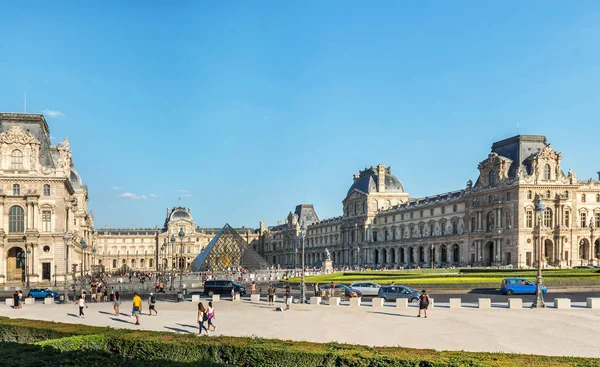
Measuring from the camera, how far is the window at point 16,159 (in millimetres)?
64125

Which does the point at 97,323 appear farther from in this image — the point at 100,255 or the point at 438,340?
the point at 100,255

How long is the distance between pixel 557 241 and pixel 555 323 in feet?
193

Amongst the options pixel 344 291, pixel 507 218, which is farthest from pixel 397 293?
pixel 507 218

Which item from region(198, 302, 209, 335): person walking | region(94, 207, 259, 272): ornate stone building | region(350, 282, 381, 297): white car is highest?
region(198, 302, 209, 335): person walking

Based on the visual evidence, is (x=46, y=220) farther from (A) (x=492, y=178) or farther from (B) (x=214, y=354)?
(A) (x=492, y=178)

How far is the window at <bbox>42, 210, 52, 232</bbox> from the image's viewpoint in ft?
211

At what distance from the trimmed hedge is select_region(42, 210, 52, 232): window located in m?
48.3

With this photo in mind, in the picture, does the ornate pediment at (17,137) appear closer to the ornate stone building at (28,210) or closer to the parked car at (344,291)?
the ornate stone building at (28,210)

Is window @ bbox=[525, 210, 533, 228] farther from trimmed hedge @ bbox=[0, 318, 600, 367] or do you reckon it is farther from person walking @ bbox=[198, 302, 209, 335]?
trimmed hedge @ bbox=[0, 318, 600, 367]

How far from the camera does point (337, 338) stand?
74.0 ft

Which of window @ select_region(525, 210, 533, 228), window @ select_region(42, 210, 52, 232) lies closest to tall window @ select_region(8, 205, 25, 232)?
window @ select_region(42, 210, 52, 232)

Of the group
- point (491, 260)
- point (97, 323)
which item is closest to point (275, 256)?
point (491, 260)

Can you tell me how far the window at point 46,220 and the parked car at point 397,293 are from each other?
39842mm

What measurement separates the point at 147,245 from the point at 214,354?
538 feet
